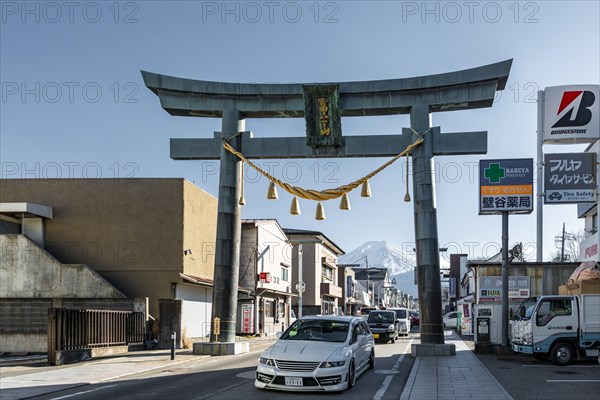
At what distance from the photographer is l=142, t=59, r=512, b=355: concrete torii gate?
74.1ft

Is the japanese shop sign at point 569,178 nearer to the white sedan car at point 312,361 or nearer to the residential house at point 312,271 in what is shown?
the white sedan car at point 312,361

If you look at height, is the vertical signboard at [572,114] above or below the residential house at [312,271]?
above

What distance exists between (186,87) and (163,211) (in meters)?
8.60

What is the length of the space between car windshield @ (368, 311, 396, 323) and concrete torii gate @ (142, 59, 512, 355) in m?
13.6

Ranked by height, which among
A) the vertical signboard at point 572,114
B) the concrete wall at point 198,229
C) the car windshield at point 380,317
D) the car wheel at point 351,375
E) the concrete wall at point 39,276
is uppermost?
the vertical signboard at point 572,114

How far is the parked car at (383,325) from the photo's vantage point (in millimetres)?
35062

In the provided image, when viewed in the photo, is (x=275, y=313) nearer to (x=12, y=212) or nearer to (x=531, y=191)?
(x=12, y=212)

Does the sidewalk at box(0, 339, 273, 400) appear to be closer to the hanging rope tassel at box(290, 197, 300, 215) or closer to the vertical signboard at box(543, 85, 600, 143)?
the hanging rope tassel at box(290, 197, 300, 215)

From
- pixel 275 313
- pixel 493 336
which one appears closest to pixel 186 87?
pixel 493 336

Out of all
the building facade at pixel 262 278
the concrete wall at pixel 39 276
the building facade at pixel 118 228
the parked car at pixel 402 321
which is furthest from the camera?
the parked car at pixel 402 321

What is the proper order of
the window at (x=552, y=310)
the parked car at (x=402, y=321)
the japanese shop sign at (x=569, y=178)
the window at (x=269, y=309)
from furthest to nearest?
the window at (x=269, y=309)
the parked car at (x=402, y=321)
the japanese shop sign at (x=569, y=178)
the window at (x=552, y=310)

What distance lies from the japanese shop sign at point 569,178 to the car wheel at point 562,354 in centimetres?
924

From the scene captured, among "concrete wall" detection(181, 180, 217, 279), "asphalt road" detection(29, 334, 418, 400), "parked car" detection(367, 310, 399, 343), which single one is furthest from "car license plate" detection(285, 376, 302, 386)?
"parked car" detection(367, 310, 399, 343)

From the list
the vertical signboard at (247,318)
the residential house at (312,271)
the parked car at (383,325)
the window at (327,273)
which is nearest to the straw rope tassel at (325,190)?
the parked car at (383,325)
